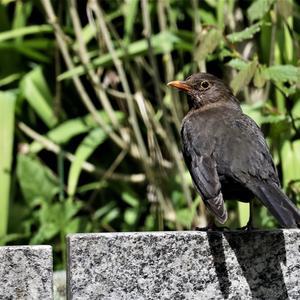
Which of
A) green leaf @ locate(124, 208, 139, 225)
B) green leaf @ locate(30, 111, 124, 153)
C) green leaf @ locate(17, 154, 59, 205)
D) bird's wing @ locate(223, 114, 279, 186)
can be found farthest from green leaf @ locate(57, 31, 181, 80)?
bird's wing @ locate(223, 114, 279, 186)

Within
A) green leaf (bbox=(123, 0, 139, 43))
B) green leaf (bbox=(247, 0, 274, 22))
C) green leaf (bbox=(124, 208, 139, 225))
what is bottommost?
green leaf (bbox=(124, 208, 139, 225))

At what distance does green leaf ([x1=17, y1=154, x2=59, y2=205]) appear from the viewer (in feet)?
18.8

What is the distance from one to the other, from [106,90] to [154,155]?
57cm

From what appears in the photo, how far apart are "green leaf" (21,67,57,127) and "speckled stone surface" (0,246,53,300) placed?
321cm

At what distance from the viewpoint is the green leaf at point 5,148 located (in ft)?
17.9

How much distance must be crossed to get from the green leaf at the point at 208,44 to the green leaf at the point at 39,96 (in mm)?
1879

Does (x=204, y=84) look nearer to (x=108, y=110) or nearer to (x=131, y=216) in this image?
(x=108, y=110)

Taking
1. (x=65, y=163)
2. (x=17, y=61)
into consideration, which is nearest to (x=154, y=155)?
(x=65, y=163)

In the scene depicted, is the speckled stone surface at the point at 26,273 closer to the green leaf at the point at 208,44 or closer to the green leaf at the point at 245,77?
the green leaf at the point at 245,77

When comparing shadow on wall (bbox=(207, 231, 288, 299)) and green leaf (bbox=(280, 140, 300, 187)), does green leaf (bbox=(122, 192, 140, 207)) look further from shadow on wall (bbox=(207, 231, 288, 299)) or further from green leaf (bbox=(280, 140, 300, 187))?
shadow on wall (bbox=(207, 231, 288, 299))

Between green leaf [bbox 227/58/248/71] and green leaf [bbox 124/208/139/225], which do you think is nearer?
green leaf [bbox 227/58/248/71]

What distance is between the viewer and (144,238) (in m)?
2.89

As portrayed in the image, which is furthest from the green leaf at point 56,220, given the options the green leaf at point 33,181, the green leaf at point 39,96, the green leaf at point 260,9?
the green leaf at point 260,9

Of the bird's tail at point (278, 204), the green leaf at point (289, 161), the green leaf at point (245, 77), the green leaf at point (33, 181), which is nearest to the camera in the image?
the bird's tail at point (278, 204)
